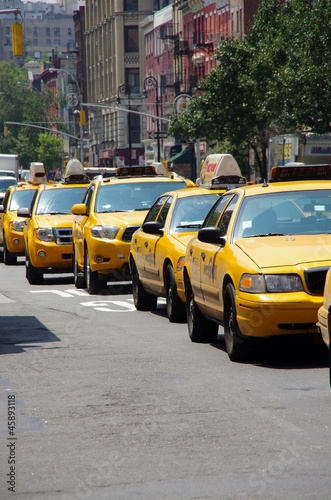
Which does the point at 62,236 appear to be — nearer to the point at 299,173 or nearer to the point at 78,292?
the point at 78,292

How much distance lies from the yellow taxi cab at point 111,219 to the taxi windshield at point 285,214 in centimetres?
744

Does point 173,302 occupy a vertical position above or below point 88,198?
below

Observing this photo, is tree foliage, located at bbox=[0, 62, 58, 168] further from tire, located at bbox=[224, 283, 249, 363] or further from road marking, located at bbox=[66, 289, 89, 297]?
tire, located at bbox=[224, 283, 249, 363]

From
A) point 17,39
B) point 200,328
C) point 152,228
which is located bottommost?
point 200,328

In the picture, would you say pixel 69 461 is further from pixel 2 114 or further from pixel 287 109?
pixel 2 114

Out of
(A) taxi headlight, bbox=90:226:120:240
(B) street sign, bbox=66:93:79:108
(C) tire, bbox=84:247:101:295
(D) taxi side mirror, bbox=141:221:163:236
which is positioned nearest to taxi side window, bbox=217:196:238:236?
(D) taxi side mirror, bbox=141:221:163:236

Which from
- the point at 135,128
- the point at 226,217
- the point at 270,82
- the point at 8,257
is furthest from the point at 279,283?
the point at 135,128

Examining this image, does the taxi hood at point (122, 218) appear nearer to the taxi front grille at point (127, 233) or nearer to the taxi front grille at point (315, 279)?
the taxi front grille at point (127, 233)

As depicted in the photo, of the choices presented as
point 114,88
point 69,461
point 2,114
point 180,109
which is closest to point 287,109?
point 180,109

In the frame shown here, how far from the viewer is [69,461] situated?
711cm

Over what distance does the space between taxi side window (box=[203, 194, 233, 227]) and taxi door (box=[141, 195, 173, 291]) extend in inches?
91.0

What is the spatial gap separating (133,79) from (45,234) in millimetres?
97286

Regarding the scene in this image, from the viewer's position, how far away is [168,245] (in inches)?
604

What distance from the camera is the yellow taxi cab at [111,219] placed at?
19.9m
